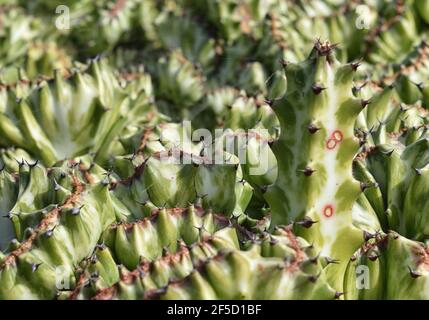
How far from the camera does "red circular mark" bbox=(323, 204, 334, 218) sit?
266cm

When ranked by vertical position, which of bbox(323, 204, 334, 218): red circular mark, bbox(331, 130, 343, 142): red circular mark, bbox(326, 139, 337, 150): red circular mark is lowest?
bbox(323, 204, 334, 218): red circular mark

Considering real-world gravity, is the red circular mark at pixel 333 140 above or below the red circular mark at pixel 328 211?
above

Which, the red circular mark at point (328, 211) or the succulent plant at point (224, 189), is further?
the red circular mark at point (328, 211)

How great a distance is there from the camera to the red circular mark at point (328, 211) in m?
2.66

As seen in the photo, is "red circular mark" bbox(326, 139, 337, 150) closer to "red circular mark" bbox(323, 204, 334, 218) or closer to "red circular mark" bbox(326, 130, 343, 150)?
"red circular mark" bbox(326, 130, 343, 150)

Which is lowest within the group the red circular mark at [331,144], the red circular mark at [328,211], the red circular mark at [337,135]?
the red circular mark at [328,211]

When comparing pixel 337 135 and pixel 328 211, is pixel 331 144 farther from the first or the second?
pixel 328 211

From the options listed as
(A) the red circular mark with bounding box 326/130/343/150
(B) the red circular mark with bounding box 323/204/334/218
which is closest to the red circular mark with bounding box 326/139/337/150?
(A) the red circular mark with bounding box 326/130/343/150

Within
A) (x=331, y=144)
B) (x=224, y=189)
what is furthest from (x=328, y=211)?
(x=224, y=189)

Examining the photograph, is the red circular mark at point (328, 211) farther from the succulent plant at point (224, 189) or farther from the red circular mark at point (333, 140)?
the red circular mark at point (333, 140)

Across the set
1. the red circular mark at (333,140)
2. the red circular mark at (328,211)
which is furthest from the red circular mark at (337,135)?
the red circular mark at (328,211)

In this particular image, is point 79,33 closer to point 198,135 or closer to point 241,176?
point 198,135
